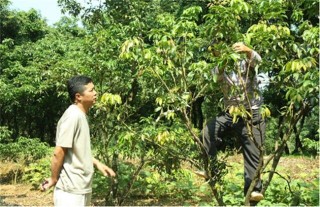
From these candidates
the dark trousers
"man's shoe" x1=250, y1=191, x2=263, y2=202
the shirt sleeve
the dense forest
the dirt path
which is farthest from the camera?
the dirt path

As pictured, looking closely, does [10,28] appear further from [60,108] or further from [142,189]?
[142,189]

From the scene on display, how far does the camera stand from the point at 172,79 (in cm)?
416

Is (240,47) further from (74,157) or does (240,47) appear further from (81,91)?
(74,157)

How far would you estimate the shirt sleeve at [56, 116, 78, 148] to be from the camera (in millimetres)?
3004

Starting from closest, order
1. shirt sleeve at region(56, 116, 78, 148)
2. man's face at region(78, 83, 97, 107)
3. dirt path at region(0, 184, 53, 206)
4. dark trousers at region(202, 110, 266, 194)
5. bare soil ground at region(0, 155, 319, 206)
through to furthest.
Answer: shirt sleeve at region(56, 116, 78, 148)
man's face at region(78, 83, 97, 107)
dark trousers at region(202, 110, 266, 194)
bare soil ground at region(0, 155, 319, 206)
dirt path at region(0, 184, 53, 206)

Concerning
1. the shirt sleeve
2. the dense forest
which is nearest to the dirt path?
the dense forest

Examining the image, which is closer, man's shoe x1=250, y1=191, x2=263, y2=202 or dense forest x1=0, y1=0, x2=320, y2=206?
dense forest x1=0, y1=0, x2=320, y2=206

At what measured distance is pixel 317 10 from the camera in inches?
133

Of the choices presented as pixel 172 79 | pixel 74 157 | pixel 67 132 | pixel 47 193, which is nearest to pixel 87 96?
pixel 67 132

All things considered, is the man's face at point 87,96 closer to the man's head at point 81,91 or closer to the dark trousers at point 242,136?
the man's head at point 81,91

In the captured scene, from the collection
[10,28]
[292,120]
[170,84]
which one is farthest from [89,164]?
[10,28]

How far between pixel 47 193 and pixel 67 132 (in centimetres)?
630

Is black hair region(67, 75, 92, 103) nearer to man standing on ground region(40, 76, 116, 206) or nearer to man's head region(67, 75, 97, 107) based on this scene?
man's head region(67, 75, 97, 107)

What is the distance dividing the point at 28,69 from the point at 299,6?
38.8ft
